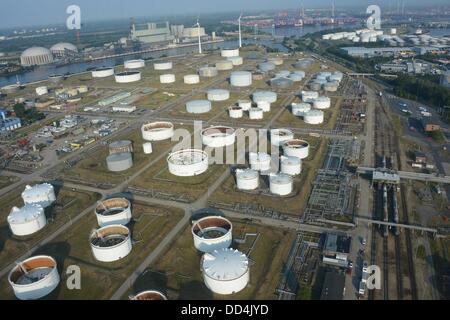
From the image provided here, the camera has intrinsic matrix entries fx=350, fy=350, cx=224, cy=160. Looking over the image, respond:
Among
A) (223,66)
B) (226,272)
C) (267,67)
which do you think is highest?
(223,66)

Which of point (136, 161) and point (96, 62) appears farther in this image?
point (96, 62)

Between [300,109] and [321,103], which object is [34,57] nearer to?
[300,109]

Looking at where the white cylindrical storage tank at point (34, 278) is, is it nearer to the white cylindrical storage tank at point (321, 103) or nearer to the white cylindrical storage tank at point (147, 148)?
the white cylindrical storage tank at point (147, 148)

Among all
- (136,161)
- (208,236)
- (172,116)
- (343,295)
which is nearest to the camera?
(343,295)

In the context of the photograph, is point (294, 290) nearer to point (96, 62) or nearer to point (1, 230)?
point (1, 230)

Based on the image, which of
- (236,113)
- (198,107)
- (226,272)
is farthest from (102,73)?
(226,272)

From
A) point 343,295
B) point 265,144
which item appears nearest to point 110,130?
point 265,144
